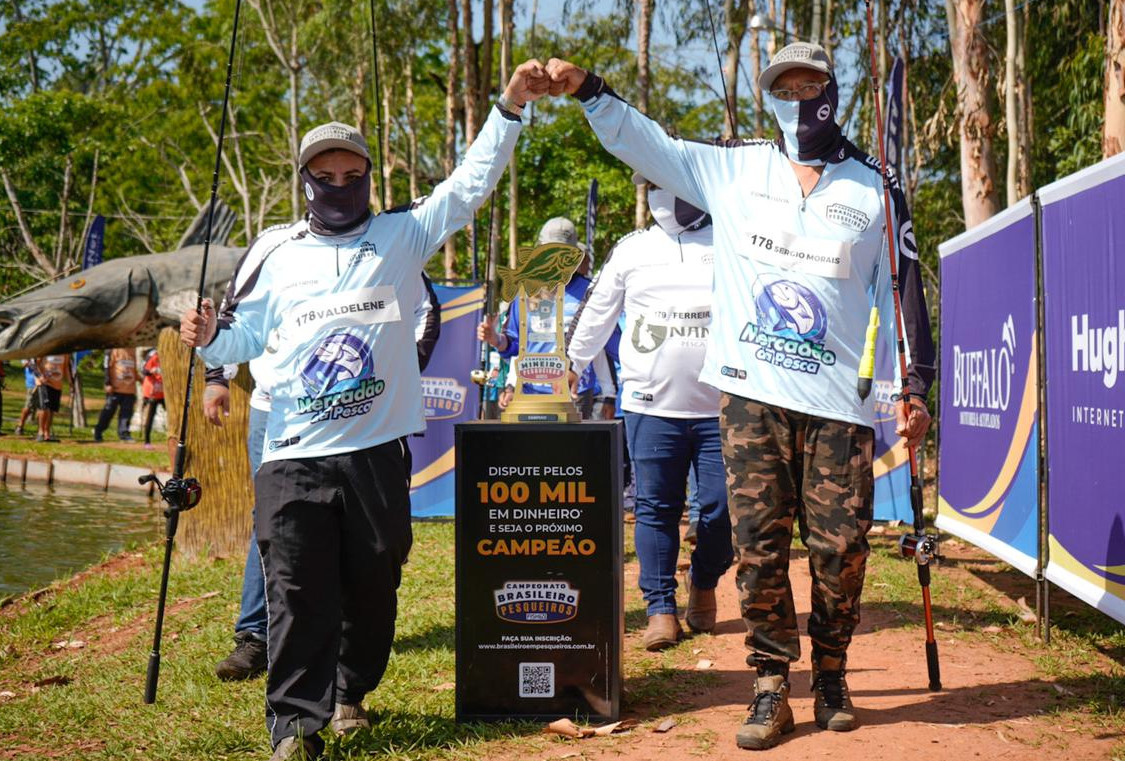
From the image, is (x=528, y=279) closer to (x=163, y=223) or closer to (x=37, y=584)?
(x=37, y=584)

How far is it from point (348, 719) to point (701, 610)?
2.20m

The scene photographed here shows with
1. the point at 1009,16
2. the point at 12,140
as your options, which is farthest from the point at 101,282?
the point at 12,140

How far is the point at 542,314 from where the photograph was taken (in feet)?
16.3

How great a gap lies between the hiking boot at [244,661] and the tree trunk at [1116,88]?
9.12m

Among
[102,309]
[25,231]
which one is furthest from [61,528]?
[25,231]

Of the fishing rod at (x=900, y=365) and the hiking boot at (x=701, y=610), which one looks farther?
the hiking boot at (x=701, y=610)

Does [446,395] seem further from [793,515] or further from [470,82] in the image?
[470,82]

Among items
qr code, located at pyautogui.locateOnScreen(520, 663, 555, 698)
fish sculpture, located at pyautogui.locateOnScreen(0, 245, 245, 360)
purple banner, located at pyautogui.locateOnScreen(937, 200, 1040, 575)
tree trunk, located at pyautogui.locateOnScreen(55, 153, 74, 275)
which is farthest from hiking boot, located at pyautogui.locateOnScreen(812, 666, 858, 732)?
tree trunk, located at pyautogui.locateOnScreen(55, 153, 74, 275)

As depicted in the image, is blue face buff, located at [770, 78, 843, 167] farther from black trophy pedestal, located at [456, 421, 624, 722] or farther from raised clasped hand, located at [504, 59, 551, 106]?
black trophy pedestal, located at [456, 421, 624, 722]

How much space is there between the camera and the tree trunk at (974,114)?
557 inches

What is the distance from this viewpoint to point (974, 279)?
24.0ft

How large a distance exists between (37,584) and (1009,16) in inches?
550

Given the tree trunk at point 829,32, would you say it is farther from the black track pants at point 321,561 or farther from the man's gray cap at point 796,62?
the black track pants at point 321,561

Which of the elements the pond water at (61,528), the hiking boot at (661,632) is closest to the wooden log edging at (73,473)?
the pond water at (61,528)
